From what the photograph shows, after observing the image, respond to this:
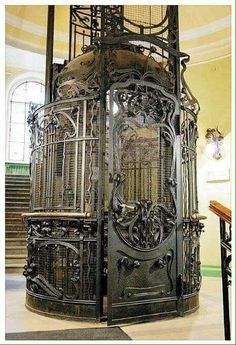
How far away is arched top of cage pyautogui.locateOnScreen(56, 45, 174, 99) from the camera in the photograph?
12.9ft

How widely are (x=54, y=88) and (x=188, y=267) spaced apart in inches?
107

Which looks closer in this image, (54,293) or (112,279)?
(112,279)

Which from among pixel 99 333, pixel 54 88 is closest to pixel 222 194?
pixel 54 88

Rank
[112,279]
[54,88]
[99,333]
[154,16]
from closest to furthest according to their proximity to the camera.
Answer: [99,333] < [112,279] < [54,88] < [154,16]

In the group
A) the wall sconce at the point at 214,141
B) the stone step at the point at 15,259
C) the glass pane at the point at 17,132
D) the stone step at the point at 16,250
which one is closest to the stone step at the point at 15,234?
the stone step at the point at 16,250

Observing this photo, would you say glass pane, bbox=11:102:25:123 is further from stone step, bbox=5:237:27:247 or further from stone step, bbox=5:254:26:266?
stone step, bbox=5:254:26:266

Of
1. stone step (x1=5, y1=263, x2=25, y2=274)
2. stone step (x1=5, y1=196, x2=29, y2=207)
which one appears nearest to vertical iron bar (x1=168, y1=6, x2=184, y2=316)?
stone step (x1=5, y1=263, x2=25, y2=274)

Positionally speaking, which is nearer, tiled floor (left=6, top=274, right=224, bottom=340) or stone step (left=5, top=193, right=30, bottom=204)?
tiled floor (left=6, top=274, right=224, bottom=340)

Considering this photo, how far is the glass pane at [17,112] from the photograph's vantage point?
37.3 feet

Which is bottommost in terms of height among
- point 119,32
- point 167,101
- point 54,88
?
point 167,101

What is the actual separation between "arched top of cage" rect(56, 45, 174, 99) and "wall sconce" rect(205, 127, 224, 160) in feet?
10.7

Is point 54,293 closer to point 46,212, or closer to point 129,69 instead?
point 46,212

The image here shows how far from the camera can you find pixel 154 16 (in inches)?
252

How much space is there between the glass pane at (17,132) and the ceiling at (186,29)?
3539 mm
